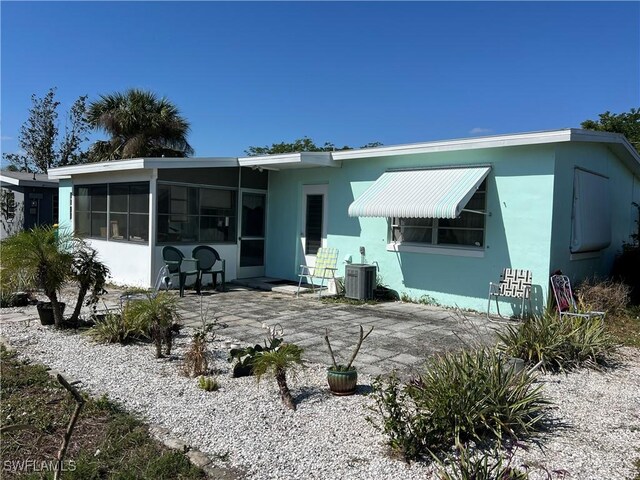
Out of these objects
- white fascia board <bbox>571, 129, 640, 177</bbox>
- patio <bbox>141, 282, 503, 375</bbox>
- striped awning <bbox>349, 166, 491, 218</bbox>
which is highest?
white fascia board <bbox>571, 129, 640, 177</bbox>

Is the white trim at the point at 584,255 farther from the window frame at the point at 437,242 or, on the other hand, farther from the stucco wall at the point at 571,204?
the window frame at the point at 437,242

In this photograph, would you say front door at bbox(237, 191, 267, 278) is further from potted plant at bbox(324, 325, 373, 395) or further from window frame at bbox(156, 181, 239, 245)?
potted plant at bbox(324, 325, 373, 395)

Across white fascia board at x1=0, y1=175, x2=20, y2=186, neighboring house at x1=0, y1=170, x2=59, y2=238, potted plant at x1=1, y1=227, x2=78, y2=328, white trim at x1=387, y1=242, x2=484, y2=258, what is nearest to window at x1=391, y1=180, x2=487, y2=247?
white trim at x1=387, y1=242, x2=484, y2=258

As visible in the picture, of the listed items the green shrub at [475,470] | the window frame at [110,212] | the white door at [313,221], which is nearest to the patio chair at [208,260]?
the window frame at [110,212]

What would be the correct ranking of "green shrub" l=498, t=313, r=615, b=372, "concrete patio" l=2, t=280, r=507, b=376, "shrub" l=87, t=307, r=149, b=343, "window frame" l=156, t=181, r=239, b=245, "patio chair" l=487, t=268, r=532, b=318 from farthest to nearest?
1. "window frame" l=156, t=181, r=239, b=245
2. "patio chair" l=487, t=268, r=532, b=318
3. "shrub" l=87, t=307, r=149, b=343
4. "concrete patio" l=2, t=280, r=507, b=376
5. "green shrub" l=498, t=313, r=615, b=372

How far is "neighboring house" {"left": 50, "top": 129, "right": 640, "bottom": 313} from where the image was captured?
29.0 feet

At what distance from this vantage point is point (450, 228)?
991 centimetres

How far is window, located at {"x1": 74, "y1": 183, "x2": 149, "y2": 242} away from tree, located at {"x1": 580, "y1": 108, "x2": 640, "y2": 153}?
2255cm

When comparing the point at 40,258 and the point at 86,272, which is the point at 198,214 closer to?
the point at 86,272

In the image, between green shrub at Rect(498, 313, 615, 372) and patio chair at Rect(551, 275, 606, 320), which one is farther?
patio chair at Rect(551, 275, 606, 320)

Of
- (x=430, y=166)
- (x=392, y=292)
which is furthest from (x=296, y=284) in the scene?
(x=430, y=166)

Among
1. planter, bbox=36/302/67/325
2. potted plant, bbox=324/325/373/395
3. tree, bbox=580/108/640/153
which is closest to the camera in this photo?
potted plant, bbox=324/325/373/395

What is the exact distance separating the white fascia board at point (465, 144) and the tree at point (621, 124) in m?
19.1

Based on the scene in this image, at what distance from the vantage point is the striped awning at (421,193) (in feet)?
28.6
